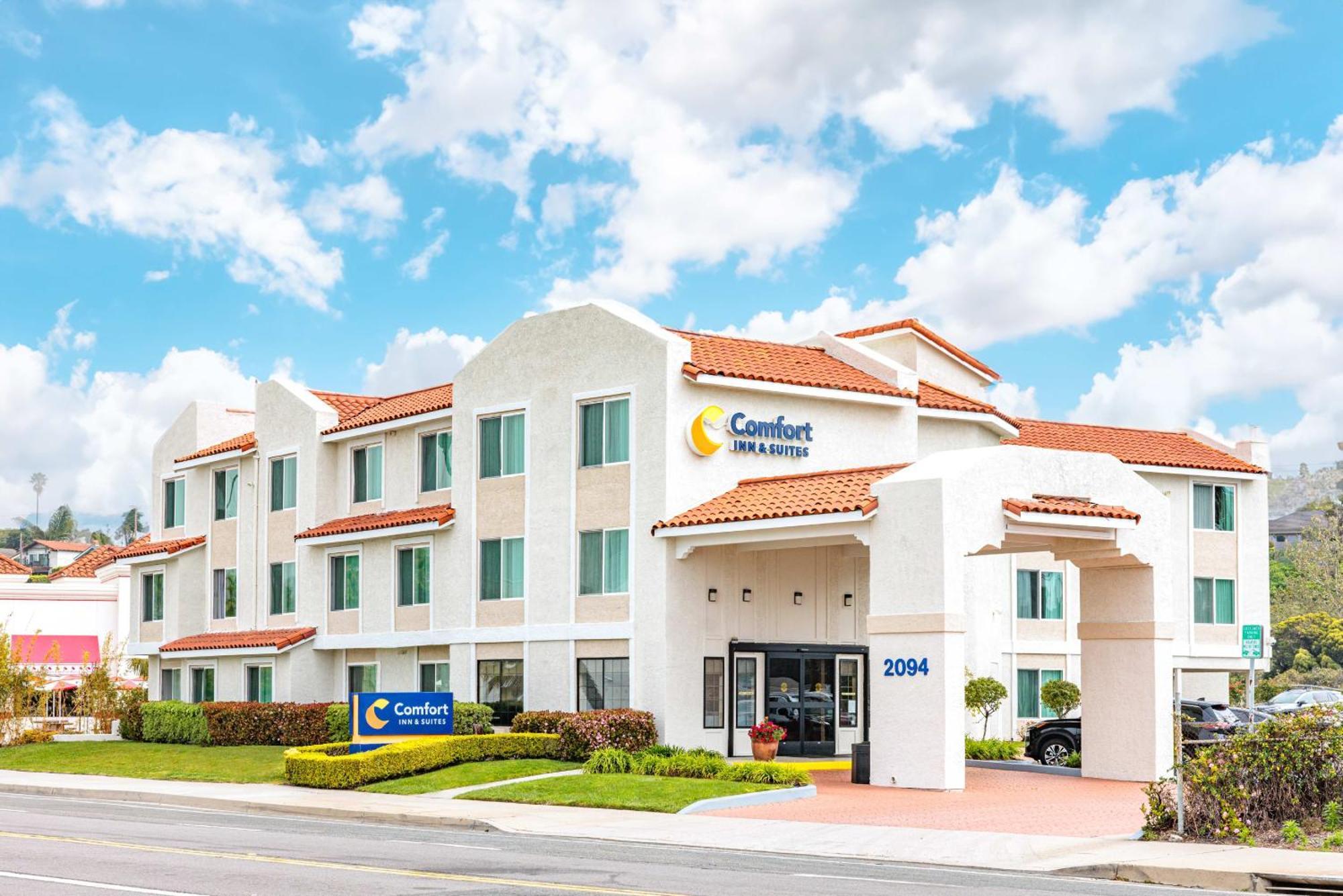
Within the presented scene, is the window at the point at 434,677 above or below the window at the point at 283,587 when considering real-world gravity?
below

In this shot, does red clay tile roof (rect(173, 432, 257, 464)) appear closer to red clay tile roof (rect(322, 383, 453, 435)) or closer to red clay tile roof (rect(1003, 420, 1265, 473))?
red clay tile roof (rect(322, 383, 453, 435))

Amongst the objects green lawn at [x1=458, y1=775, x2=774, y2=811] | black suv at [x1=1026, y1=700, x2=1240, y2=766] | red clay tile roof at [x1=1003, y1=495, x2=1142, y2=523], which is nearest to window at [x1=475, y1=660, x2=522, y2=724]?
green lawn at [x1=458, y1=775, x2=774, y2=811]

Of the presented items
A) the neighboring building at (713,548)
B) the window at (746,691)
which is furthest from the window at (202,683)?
the window at (746,691)

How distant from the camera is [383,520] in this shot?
134ft

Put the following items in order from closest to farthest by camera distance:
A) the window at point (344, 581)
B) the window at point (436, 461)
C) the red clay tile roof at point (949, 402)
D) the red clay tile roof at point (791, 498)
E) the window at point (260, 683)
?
the red clay tile roof at point (791, 498) < the red clay tile roof at point (949, 402) < the window at point (436, 461) < the window at point (344, 581) < the window at point (260, 683)

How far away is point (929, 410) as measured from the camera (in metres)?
39.6

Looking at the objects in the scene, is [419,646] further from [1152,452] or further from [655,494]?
[1152,452]

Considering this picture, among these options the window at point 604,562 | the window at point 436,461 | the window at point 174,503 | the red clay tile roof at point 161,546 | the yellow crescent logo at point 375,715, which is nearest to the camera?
the yellow crescent logo at point 375,715

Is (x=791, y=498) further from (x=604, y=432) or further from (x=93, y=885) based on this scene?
(x=93, y=885)

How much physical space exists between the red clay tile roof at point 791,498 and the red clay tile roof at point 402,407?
9.05 m

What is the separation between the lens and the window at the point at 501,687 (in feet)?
121

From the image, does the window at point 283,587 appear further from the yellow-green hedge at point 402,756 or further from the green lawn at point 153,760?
the yellow-green hedge at point 402,756

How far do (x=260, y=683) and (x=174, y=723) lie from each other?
8.55ft

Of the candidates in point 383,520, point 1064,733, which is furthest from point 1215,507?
point 383,520
